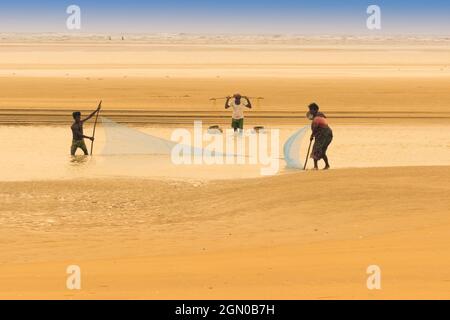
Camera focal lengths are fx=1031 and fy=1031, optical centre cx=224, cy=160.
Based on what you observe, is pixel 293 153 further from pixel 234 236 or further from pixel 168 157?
pixel 234 236

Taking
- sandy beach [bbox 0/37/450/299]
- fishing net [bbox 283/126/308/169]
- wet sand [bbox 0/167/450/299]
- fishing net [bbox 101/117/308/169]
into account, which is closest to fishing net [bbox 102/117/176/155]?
fishing net [bbox 101/117/308/169]

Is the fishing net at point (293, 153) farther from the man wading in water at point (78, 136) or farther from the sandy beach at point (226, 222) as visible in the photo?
the man wading in water at point (78, 136)

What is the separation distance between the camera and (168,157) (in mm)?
22609

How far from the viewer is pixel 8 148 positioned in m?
24.6

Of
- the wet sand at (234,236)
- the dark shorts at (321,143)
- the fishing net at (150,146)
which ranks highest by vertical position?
the fishing net at (150,146)

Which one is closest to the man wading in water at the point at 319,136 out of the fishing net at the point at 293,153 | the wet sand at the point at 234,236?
the fishing net at the point at 293,153

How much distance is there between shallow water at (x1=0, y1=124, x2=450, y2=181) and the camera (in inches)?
798

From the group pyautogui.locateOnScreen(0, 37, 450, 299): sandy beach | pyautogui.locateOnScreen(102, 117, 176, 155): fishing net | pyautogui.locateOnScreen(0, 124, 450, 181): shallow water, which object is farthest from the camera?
pyautogui.locateOnScreen(102, 117, 176, 155): fishing net

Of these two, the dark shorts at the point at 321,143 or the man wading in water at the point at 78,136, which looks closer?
the dark shorts at the point at 321,143

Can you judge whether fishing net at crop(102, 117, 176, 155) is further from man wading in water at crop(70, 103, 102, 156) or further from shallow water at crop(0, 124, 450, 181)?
man wading in water at crop(70, 103, 102, 156)

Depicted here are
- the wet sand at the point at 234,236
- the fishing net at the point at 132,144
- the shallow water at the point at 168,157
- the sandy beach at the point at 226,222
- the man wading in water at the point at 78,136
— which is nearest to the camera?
the wet sand at the point at 234,236

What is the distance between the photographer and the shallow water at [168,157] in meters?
20.3
